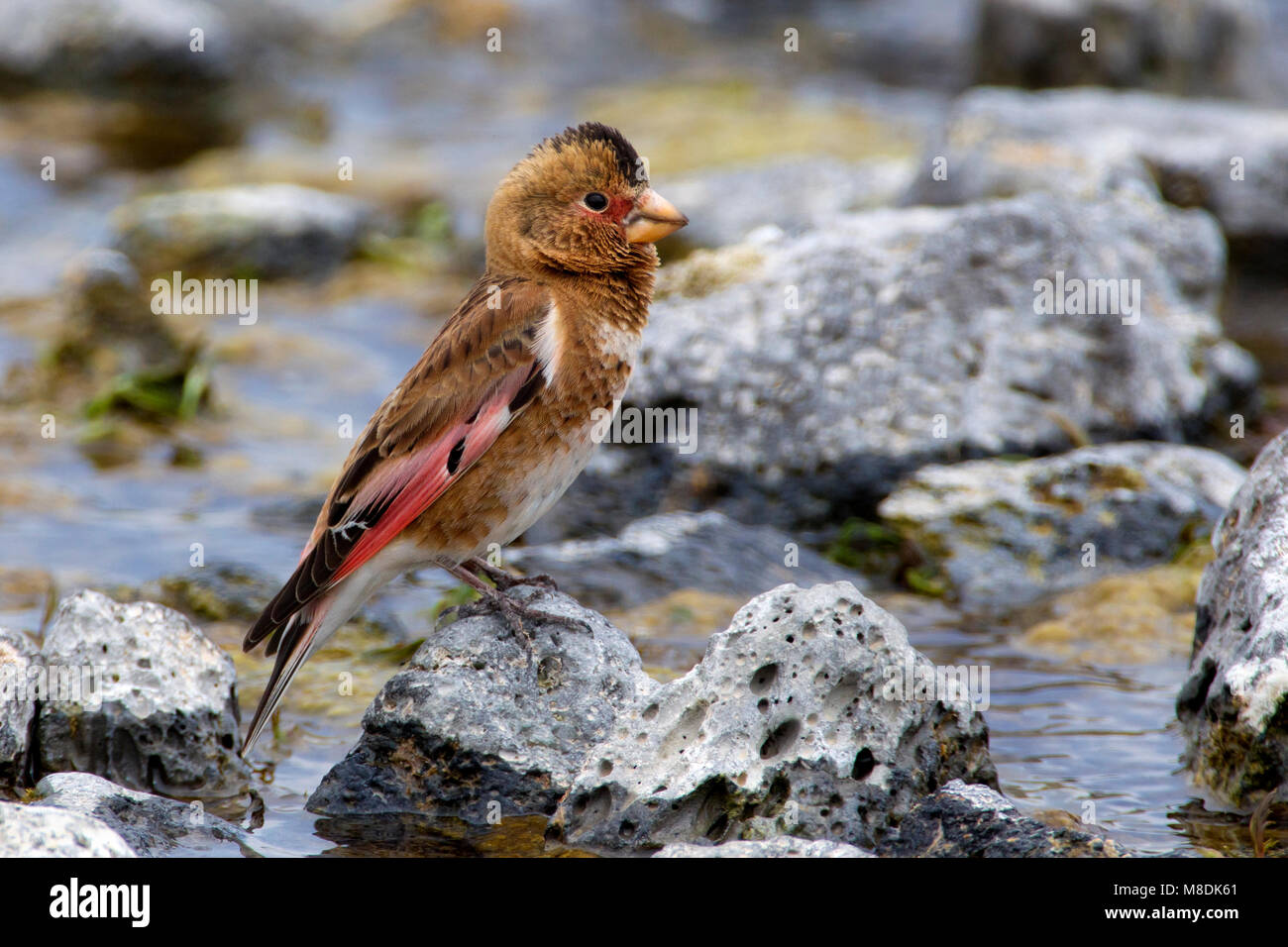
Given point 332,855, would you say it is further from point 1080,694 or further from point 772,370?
point 772,370

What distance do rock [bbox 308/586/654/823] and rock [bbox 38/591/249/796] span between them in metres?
0.45

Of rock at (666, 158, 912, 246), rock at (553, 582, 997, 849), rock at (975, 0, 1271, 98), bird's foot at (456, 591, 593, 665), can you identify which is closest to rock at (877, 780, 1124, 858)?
rock at (553, 582, 997, 849)

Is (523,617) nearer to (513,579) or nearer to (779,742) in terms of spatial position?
(513,579)

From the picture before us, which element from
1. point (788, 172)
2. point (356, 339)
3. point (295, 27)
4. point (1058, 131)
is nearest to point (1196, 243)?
point (1058, 131)

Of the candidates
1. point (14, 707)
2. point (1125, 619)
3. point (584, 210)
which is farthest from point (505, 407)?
point (1125, 619)

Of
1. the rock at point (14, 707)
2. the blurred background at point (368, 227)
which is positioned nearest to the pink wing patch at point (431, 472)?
the blurred background at point (368, 227)

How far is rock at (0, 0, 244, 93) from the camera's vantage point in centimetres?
1631

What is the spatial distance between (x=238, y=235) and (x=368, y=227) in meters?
1.21

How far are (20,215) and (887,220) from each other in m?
8.23

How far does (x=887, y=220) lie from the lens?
8.57m

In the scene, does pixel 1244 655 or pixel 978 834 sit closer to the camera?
pixel 978 834

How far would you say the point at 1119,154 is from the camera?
1053 cm

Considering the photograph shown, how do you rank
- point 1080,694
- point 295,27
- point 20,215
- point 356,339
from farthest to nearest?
point 295,27
point 20,215
point 356,339
point 1080,694

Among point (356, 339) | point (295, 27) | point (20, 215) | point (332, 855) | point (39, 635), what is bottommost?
point (332, 855)
